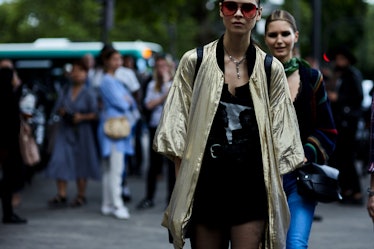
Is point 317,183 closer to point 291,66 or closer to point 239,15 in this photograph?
point 291,66

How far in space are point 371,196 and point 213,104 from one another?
3.47 ft

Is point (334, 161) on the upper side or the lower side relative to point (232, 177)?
lower

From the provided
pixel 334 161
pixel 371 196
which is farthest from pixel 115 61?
pixel 371 196

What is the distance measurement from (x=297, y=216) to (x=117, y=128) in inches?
228

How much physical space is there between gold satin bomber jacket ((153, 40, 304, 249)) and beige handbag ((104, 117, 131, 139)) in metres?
6.21

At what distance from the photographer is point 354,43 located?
213ft

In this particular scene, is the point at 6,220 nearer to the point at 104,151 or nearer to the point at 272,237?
the point at 104,151

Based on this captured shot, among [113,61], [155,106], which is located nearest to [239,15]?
[113,61]

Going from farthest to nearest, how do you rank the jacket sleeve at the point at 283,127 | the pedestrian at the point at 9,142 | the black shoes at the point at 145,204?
the black shoes at the point at 145,204
the pedestrian at the point at 9,142
the jacket sleeve at the point at 283,127

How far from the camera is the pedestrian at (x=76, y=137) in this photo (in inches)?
465

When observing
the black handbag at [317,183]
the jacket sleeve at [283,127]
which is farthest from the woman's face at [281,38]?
the jacket sleeve at [283,127]

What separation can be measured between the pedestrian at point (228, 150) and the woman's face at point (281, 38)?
1.00m

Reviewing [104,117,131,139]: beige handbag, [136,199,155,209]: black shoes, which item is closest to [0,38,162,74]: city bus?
[136,199,155,209]: black shoes

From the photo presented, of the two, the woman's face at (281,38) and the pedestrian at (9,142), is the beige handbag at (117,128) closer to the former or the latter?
the pedestrian at (9,142)
